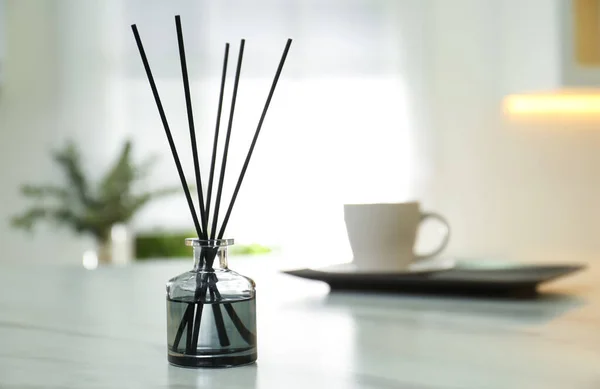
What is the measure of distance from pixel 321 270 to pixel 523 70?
1.88 m

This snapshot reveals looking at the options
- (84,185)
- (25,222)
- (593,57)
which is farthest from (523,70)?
(25,222)

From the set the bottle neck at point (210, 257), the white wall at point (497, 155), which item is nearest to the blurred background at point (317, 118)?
the white wall at point (497, 155)

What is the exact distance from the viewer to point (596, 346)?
2.19 feet

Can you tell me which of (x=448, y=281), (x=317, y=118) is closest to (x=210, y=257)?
(x=448, y=281)

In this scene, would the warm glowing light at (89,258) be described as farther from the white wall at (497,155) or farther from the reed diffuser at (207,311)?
the reed diffuser at (207,311)

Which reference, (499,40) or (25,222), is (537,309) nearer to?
(499,40)

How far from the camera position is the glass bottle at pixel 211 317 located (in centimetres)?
57

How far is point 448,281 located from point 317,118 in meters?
3.13

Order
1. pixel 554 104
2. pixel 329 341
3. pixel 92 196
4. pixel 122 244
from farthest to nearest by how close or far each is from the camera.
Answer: pixel 122 244, pixel 92 196, pixel 554 104, pixel 329 341

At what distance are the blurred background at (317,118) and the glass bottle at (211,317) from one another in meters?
2.37

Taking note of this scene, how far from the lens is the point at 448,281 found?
0.99 m

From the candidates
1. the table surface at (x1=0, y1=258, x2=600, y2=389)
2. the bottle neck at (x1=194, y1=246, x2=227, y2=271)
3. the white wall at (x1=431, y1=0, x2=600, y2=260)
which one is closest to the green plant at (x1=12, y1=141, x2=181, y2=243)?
the white wall at (x1=431, y1=0, x2=600, y2=260)

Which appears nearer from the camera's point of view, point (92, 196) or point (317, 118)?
point (317, 118)

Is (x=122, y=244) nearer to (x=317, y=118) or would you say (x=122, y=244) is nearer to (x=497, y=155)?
Answer: (x=317, y=118)
